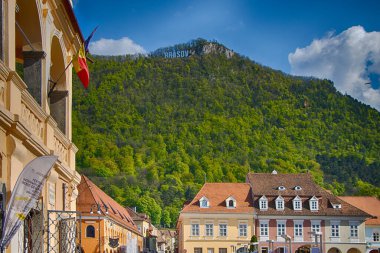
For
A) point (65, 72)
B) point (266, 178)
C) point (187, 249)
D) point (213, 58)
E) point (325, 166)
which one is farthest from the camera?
point (213, 58)

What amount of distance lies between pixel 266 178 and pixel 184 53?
12470cm

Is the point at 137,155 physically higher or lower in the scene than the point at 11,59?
higher

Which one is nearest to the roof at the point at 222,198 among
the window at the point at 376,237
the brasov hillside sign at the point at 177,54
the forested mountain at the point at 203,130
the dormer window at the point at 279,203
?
the dormer window at the point at 279,203

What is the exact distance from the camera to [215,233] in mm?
61938

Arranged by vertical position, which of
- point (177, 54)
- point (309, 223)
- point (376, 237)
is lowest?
point (376, 237)

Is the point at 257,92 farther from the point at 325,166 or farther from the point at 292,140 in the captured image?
the point at 325,166

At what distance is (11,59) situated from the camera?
9422mm

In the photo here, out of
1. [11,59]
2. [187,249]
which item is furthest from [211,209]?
[11,59]

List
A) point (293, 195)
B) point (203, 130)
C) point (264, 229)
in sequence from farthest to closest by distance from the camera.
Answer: point (203, 130) < point (293, 195) < point (264, 229)

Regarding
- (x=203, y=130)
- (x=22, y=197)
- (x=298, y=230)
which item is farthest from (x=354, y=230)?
(x=203, y=130)

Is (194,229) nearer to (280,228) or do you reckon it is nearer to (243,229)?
(243,229)

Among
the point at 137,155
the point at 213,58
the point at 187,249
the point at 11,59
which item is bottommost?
the point at 187,249

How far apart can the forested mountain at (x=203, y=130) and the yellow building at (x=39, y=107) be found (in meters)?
97.0

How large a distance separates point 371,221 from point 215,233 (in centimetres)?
1567
